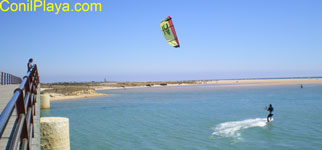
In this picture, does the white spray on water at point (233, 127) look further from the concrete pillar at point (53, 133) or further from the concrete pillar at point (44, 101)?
the concrete pillar at point (44, 101)

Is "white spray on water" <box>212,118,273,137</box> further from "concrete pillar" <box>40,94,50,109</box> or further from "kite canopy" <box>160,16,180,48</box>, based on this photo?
"concrete pillar" <box>40,94,50,109</box>

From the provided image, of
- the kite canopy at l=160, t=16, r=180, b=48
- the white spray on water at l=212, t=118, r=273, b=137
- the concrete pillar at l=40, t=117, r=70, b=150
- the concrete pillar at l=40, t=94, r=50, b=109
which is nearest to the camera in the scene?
the concrete pillar at l=40, t=117, r=70, b=150

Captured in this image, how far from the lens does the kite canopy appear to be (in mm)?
11898

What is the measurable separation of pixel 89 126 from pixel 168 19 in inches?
398

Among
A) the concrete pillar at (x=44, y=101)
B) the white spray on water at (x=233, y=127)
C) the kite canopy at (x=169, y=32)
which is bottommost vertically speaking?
the white spray on water at (x=233, y=127)

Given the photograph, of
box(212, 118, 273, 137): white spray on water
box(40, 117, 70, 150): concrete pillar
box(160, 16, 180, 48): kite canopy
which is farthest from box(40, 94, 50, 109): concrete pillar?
box(40, 117, 70, 150): concrete pillar

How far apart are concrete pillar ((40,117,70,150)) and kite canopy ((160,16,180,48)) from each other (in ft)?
19.6

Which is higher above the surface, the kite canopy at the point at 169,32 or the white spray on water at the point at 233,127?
the kite canopy at the point at 169,32

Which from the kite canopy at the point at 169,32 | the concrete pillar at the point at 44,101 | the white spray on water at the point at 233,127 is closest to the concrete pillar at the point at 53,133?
the kite canopy at the point at 169,32

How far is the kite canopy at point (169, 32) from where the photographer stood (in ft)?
39.0

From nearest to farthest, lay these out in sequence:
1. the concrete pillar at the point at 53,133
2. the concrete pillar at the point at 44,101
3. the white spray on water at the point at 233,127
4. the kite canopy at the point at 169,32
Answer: the concrete pillar at the point at 53,133 < the kite canopy at the point at 169,32 < the white spray on water at the point at 233,127 < the concrete pillar at the point at 44,101

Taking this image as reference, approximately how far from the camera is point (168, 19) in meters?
11.8

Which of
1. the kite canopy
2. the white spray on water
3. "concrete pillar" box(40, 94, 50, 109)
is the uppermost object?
the kite canopy

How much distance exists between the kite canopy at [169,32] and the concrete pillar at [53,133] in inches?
235
